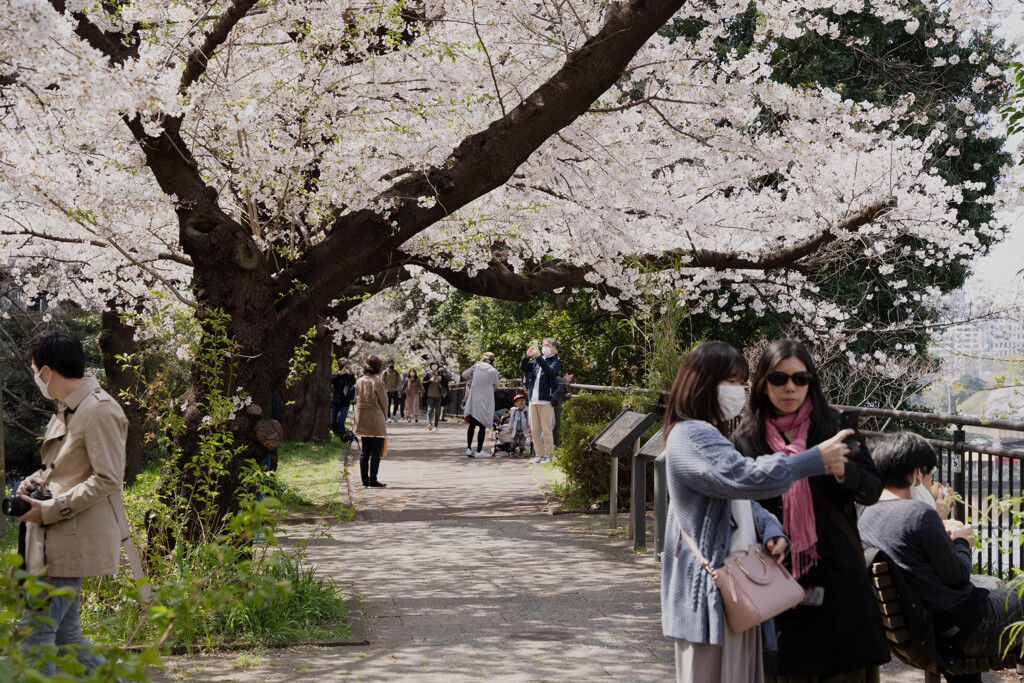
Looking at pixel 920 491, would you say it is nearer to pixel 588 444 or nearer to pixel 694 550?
pixel 694 550

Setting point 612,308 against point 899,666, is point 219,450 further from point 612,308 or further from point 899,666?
point 612,308

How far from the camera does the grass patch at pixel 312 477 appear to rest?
11516 mm

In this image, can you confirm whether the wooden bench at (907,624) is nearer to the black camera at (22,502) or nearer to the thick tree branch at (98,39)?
the black camera at (22,502)

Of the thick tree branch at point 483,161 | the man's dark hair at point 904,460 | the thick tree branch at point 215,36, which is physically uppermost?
the thick tree branch at point 215,36

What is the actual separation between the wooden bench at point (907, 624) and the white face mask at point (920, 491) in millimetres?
388

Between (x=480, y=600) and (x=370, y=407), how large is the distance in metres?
6.21

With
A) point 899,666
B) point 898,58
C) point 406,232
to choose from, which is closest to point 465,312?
point 898,58

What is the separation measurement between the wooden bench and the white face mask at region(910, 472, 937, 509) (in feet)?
1.27

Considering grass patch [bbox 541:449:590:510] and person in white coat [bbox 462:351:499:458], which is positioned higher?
person in white coat [bbox 462:351:499:458]

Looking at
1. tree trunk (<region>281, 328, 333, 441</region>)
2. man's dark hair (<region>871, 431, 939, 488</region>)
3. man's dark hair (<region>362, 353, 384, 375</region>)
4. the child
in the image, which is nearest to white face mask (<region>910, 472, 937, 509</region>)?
man's dark hair (<region>871, 431, 939, 488</region>)

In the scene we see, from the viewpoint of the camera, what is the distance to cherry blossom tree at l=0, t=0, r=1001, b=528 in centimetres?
731

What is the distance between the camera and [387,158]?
10.8m

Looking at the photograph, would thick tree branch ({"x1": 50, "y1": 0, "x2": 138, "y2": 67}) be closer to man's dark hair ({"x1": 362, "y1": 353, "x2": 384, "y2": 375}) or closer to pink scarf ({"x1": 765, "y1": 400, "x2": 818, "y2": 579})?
pink scarf ({"x1": 765, "y1": 400, "x2": 818, "y2": 579})

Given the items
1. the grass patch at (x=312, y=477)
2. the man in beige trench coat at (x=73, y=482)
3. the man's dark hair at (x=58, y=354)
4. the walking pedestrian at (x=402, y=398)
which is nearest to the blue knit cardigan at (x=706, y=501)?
the man in beige trench coat at (x=73, y=482)
